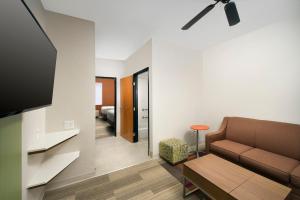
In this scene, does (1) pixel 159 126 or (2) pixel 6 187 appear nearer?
(2) pixel 6 187

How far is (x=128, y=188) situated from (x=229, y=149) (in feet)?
6.02

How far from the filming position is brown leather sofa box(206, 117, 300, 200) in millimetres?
1670

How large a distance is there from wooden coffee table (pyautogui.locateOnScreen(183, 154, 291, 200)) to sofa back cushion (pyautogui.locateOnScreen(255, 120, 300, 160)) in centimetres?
100

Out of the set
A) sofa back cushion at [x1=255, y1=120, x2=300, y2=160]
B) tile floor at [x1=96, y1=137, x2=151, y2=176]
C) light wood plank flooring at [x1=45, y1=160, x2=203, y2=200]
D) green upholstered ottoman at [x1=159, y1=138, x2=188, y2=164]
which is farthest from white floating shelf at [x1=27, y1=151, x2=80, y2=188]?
sofa back cushion at [x1=255, y1=120, x2=300, y2=160]

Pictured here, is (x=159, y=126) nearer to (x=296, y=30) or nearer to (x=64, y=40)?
(x=64, y=40)

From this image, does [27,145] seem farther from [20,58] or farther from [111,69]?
[111,69]

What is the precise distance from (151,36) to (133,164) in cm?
276

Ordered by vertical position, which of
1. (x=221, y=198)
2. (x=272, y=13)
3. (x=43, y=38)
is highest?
(x=272, y=13)

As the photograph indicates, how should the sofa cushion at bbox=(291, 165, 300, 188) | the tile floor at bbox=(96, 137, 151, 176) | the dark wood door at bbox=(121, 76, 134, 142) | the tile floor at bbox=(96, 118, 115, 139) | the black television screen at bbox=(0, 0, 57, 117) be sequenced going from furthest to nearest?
the tile floor at bbox=(96, 118, 115, 139) < the dark wood door at bbox=(121, 76, 134, 142) < the tile floor at bbox=(96, 137, 151, 176) < the sofa cushion at bbox=(291, 165, 300, 188) < the black television screen at bbox=(0, 0, 57, 117)

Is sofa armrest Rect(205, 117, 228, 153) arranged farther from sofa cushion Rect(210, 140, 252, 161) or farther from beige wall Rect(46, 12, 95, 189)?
beige wall Rect(46, 12, 95, 189)

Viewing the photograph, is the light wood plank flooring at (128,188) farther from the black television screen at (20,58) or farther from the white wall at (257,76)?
the white wall at (257,76)

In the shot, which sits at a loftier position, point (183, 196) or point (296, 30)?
point (296, 30)

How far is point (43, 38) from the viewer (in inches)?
40.4

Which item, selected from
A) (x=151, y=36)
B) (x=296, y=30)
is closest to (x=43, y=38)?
(x=151, y=36)
